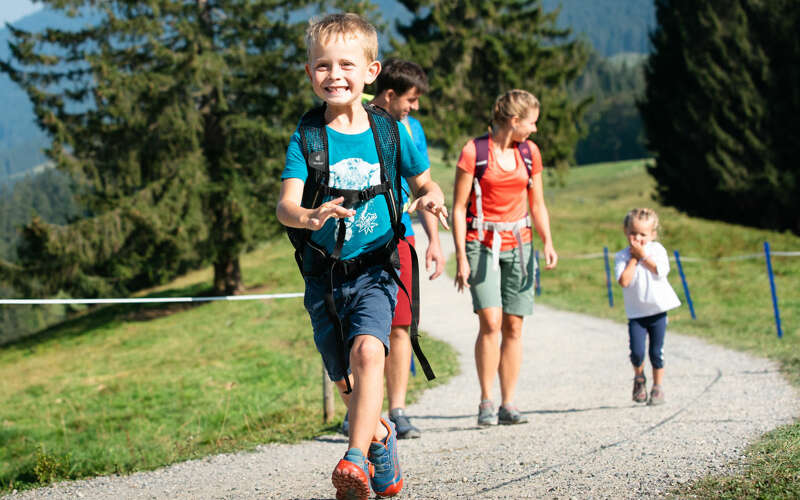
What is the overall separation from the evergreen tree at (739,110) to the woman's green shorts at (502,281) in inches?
1195

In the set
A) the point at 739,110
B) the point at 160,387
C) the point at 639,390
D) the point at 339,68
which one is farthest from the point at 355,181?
the point at 739,110

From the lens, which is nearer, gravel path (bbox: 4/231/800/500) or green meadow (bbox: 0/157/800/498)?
gravel path (bbox: 4/231/800/500)

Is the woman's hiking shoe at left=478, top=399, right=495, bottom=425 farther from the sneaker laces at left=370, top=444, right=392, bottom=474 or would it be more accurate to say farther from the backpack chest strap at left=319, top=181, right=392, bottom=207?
the backpack chest strap at left=319, top=181, right=392, bottom=207

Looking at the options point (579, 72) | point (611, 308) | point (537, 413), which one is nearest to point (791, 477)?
point (537, 413)

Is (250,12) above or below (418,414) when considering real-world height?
above

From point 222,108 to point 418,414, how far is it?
16.3 metres

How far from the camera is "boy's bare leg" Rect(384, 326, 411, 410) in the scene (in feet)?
16.3

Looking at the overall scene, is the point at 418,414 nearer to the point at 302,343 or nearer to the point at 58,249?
the point at 302,343

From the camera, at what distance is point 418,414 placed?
6465 millimetres

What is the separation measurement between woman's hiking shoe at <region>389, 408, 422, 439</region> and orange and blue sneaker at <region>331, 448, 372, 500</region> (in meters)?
2.04

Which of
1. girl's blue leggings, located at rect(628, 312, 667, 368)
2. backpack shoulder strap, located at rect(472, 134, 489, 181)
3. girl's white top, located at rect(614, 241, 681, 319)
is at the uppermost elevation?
backpack shoulder strap, located at rect(472, 134, 489, 181)

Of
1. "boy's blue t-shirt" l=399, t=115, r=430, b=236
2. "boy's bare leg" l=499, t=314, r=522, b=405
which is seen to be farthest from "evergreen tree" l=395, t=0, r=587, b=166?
"boy's blue t-shirt" l=399, t=115, r=430, b=236

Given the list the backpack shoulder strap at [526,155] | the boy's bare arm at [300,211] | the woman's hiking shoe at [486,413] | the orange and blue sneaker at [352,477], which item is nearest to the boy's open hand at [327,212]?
the boy's bare arm at [300,211]

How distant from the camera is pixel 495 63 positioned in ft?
109
